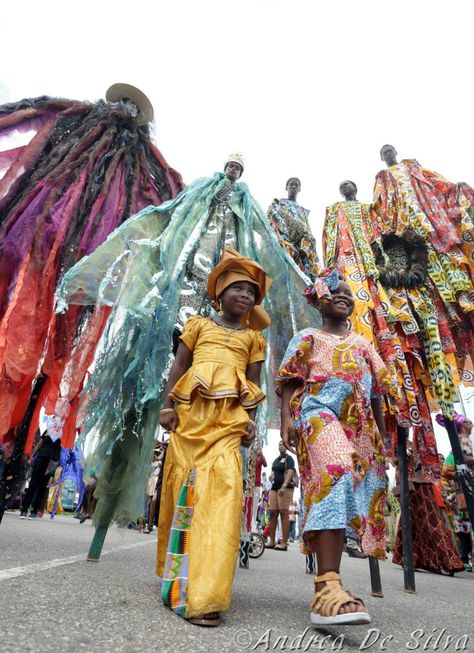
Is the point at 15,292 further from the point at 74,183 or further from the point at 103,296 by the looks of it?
the point at 74,183

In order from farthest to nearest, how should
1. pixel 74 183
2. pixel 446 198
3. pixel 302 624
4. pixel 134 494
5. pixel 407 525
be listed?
pixel 446 198 → pixel 74 183 → pixel 407 525 → pixel 134 494 → pixel 302 624

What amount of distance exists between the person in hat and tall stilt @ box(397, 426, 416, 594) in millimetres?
1610

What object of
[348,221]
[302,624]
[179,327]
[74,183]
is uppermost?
[348,221]

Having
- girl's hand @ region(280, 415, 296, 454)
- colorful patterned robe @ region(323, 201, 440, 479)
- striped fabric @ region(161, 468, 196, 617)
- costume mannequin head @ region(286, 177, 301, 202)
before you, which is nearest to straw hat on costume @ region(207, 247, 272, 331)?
girl's hand @ region(280, 415, 296, 454)

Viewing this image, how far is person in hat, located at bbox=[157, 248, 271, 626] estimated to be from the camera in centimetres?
183

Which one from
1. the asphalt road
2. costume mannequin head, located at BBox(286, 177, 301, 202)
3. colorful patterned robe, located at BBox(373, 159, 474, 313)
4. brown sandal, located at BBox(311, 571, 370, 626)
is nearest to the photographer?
the asphalt road

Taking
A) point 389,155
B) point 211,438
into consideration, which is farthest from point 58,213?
point 389,155

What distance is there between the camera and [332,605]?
170 cm

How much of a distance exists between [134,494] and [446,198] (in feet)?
13.6

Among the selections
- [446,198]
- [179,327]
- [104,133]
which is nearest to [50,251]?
[179,327]

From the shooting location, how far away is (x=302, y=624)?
185 cm

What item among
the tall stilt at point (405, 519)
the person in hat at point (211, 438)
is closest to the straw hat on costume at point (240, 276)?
the person in hat at point (211, 438)

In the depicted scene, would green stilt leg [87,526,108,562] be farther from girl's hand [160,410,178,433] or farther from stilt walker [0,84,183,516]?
girl's hand [160,410,178,433]

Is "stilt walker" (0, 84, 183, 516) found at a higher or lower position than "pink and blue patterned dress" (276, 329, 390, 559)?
higher
